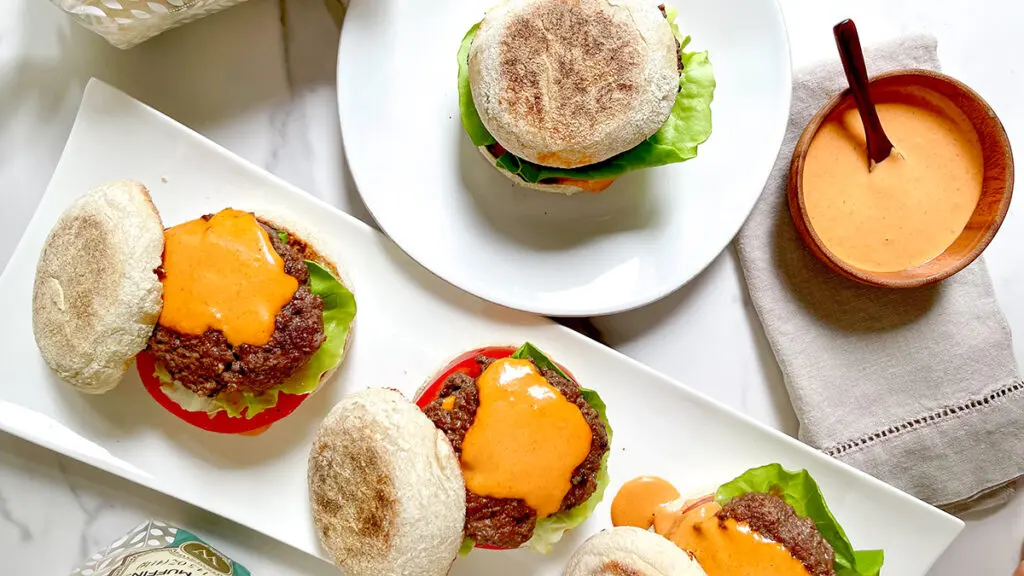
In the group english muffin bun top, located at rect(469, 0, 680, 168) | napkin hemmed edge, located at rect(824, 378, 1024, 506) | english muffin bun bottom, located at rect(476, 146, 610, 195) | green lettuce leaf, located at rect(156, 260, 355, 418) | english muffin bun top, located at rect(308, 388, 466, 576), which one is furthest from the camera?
napkin hemmed edge, located at rect(824, 378, 1024, 506)

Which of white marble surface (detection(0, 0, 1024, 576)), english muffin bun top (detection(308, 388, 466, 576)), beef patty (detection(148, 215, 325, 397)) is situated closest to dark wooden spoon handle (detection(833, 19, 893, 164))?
white marble surface (detection(0, 0, 1024, 576))

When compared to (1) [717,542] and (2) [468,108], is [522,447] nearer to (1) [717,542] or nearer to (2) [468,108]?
(1) [717,542]

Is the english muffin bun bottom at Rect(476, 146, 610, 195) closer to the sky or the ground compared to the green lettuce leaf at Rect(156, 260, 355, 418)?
closer to the sky

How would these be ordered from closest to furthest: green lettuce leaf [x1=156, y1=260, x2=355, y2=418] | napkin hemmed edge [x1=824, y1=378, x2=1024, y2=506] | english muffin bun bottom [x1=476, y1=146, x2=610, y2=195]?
green lettuce leaf [x1=156, y1=260, x2=355, y2=418]
english muffin bun bottom [x1=476, y1=146, x2=610, y2=195]
napkin hemmed edge [x1=824, y1=378, x2=1024, y2=506]

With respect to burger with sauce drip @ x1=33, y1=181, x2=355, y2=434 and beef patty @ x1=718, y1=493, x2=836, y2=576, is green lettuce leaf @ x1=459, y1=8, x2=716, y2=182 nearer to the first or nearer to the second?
burger with sauce drip @ x1=33, y1=181, x2=355, y2=434

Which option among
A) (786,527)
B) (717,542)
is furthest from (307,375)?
(786,527)

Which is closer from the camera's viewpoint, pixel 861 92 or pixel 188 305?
pixel 188 305

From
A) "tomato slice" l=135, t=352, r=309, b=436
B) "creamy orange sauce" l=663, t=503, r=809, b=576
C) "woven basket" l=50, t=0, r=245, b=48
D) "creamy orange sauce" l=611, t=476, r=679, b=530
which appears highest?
"woven basket" l=50, t=0, r=245, b=48
